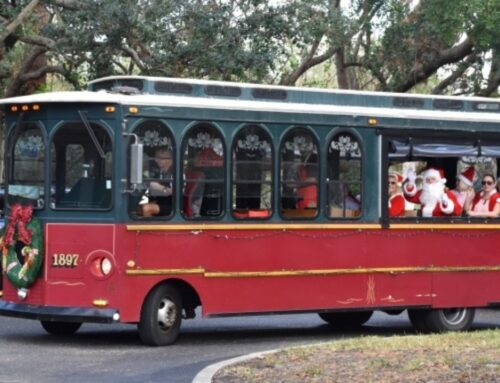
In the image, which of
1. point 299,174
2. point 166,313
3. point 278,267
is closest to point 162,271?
point 166,313

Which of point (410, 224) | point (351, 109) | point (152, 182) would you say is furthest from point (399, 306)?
point (152, 182)

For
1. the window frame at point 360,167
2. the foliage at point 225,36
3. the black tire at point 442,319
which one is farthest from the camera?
the foliage at point 225,36

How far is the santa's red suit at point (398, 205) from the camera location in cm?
1759

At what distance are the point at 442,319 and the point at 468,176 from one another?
74.6 inches

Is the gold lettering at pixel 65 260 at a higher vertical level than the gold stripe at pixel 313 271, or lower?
higher

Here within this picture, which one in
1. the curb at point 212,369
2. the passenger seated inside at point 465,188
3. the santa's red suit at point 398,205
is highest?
the passenger seated inside at point 465,188

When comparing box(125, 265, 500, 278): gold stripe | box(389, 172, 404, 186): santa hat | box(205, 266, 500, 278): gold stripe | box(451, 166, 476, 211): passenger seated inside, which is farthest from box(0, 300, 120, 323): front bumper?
box(451, 166, 476, 211): passenger seated inside

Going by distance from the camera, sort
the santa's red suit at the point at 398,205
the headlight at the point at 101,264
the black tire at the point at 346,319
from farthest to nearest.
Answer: the black tire at the point at 346,319
the santa's red suit at the point at 398,205
the headlight at the point at 101,264

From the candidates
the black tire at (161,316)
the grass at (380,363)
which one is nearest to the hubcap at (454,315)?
the grass at (380,363)

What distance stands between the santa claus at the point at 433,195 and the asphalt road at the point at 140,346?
1.71 meters

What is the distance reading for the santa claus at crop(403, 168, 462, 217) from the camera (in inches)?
709

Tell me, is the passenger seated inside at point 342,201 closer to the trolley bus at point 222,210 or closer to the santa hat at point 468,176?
the trolley bus at point 222,210

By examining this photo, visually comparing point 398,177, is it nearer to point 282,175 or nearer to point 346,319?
point 282,175

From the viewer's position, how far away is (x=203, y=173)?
16.1 m
